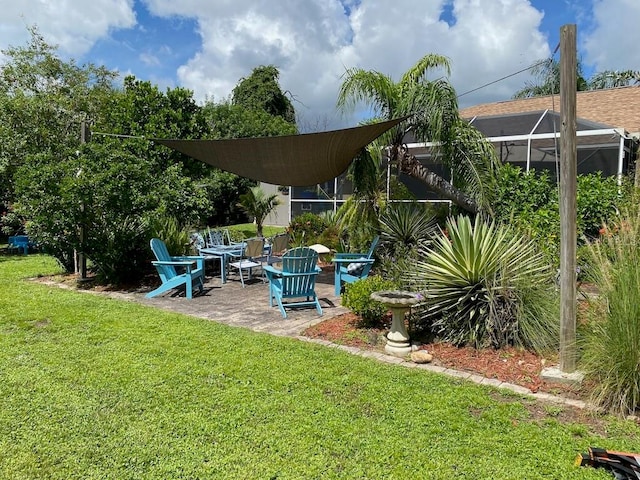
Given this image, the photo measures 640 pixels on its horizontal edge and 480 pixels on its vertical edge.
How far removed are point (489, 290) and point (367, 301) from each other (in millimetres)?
1326

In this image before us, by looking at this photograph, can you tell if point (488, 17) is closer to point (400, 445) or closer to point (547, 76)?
point (547, 76)

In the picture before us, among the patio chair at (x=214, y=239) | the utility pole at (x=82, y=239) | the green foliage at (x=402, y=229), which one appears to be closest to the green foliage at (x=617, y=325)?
the green foliage at (x=402, y=229)

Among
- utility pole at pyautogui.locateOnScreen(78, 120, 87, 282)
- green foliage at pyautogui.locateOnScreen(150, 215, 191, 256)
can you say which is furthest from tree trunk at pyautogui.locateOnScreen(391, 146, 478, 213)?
utility pole at pyautogui.locateOnScreen(78, 120, 87, 282)

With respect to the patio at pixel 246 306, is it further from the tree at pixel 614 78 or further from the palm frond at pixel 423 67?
the tree at pixel 614 78

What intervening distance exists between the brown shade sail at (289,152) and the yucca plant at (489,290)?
88.5 inches

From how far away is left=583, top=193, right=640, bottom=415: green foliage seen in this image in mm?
2951

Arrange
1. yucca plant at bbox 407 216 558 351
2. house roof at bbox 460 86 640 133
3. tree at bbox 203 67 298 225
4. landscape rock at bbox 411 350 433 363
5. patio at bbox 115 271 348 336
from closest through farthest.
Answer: landscape rock at bbox 411 350 433 363 → yucca plant at bbox 407 216 558 351 → patio at bbox 115 271 348 336 → house roof at bbox 460 86 640 133 → tree at bbox 203 67 298 225

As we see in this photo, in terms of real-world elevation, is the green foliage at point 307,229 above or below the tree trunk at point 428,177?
below

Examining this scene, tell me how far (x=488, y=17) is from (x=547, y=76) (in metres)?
2.32

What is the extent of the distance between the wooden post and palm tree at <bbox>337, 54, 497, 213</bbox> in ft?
12.3

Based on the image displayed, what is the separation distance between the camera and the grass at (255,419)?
2.41 meters

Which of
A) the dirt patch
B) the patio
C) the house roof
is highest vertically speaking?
the house roof

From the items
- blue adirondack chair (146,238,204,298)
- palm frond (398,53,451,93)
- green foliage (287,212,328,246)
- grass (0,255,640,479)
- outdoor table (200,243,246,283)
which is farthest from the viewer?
green foliage (287,212,328,246)

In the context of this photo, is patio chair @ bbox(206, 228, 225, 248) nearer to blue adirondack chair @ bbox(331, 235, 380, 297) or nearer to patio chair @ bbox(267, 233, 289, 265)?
patio chair @ bbox(267, 233, 289, 265)
